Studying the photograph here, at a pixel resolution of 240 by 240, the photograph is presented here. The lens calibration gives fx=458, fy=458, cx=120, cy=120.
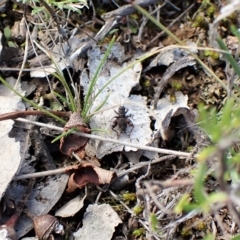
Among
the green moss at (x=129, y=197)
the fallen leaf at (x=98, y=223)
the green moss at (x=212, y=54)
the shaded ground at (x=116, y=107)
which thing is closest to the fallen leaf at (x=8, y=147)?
the shaded ground at (x=116, y=107)

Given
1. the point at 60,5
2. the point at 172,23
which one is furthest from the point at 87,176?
the point at 172,23

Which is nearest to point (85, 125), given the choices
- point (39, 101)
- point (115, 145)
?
point (115, 145)

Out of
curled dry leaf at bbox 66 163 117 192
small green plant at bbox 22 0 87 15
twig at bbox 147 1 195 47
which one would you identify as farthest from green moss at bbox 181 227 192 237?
small green plant at bbox 22 0 87 15

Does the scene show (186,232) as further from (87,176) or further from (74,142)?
(74,142)

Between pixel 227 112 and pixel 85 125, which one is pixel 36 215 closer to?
pixel 85 125

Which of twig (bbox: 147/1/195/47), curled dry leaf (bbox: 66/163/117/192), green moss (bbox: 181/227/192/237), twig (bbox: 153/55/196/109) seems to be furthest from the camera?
twig (bbox: 147/1/195/47)

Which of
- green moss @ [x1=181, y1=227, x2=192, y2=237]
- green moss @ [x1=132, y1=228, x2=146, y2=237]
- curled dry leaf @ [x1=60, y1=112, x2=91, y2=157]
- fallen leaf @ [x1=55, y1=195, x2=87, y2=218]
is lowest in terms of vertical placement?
green moss @ [x1=132, y1=228, x2=146, y2=237]

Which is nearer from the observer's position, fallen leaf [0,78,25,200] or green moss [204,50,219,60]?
fallen leaf [0,78,25,200]

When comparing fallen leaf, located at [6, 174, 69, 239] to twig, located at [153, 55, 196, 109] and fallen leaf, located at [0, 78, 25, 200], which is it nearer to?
fallen leaf, located at [0, 78, 25, 200]
